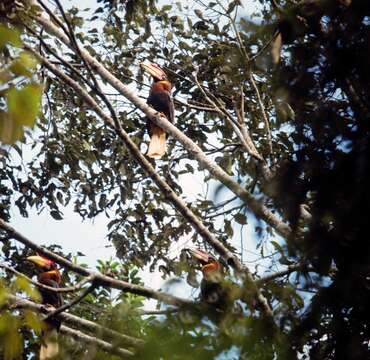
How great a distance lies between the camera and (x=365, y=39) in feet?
4.20

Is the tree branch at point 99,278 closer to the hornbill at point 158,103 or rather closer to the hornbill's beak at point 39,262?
the hornbill's beak at point 39,262

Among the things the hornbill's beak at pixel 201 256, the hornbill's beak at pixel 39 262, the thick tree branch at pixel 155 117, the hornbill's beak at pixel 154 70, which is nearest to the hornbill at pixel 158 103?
the hornbill's beak at pixel 154 70

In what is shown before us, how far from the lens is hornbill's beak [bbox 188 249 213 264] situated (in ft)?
12.8

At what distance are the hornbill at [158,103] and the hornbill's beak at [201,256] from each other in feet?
3.49

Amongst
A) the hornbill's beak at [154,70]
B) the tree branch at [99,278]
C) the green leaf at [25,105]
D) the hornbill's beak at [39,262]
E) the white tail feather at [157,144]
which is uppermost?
the hornbill's beak at [154,70]

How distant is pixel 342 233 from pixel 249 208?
0.35m

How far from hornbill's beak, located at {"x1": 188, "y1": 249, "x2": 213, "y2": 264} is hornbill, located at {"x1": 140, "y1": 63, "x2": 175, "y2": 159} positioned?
3.49 ft

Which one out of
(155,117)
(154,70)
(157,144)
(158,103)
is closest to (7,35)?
(155,117)

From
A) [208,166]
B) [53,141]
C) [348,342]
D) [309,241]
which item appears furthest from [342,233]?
[53,141]

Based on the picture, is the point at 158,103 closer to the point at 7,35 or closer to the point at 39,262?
the point at 39,262

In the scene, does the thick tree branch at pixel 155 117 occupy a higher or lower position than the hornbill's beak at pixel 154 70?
lower

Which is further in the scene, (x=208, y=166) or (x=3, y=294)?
(x=208, y=166)

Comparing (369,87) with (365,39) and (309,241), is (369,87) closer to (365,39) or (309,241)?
(365,39)

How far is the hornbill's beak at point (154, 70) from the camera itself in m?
4.83
